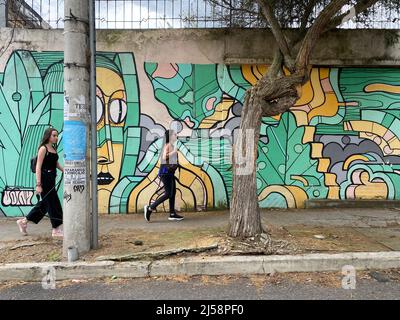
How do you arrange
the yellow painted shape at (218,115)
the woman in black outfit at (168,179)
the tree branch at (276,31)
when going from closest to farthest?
the tree branch at (276,31) → the woman in black outfit at (168,179) → the yellow painted shape at (218,115)

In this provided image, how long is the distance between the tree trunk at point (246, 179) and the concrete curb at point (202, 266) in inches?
23.8

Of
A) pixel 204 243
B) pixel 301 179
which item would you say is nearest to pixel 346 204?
pixel 301 179

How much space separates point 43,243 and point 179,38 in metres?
4.58

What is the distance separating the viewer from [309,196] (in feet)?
27.0

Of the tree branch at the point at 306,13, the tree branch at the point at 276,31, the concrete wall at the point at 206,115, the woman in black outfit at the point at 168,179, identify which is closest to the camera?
the tree branch at the point at 276,31

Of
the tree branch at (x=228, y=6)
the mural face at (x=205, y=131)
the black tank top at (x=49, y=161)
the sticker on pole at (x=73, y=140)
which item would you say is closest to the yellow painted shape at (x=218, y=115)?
the mural face at (x=205, y=131)

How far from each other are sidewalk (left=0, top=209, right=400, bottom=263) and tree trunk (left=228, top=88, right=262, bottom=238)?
13.7 inches

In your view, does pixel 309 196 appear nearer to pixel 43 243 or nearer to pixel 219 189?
pixel 219 189

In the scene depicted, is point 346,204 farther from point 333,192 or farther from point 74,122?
point 74,122

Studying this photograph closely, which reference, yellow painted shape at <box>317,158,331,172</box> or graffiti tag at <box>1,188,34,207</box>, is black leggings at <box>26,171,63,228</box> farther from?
yellow painted shape at <box>317,158,331,172</box>

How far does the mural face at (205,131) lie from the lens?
25.6 feet

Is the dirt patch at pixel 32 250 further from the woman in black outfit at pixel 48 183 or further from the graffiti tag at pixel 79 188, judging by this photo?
the graffiti tag at pixel 79 188

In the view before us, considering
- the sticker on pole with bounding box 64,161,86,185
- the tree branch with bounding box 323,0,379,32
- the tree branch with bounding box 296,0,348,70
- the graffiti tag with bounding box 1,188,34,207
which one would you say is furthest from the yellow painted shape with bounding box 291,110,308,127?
the graffiti tag with bounding box 1,188,34,207

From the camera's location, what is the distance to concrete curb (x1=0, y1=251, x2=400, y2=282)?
4.82m
